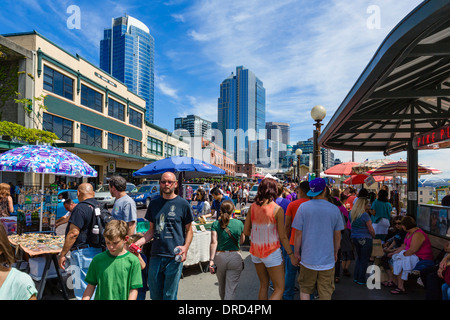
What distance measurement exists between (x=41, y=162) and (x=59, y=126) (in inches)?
849

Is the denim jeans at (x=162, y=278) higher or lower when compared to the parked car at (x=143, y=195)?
higher

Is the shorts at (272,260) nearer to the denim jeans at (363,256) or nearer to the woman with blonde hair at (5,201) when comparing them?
the denim jeans at (363,256)

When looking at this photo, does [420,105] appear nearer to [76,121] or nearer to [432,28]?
[432,28]

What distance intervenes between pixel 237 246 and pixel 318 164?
558 centimetres

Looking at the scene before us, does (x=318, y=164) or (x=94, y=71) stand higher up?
(x=94, y=71)

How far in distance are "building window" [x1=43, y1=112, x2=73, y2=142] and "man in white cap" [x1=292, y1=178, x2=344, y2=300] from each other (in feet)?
79.3

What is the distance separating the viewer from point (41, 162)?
5.50 meters

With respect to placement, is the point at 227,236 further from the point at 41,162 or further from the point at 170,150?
the point at 170,150

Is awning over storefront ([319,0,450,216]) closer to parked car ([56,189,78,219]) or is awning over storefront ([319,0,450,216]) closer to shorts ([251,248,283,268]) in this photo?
shorts ([251,248,283,268])

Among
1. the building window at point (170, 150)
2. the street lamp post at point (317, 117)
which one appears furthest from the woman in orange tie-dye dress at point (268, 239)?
the building window at point (170, 150)

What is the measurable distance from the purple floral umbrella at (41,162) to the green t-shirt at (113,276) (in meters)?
3.79

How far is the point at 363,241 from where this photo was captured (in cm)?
536

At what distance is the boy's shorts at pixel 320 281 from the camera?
11.2ft

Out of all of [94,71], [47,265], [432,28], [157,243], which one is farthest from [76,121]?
[432,28]
